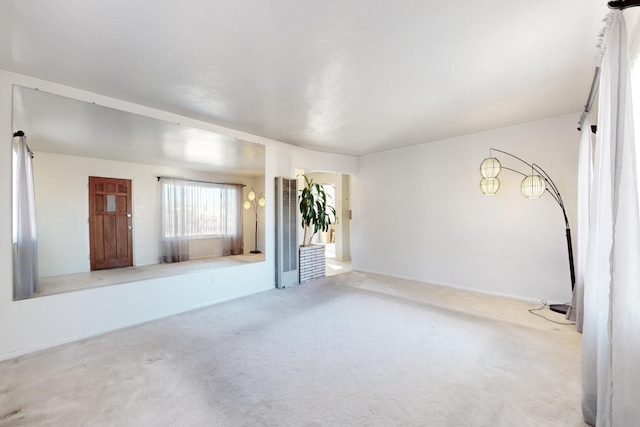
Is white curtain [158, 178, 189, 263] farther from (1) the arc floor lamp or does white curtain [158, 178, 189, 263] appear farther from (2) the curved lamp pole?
(1) the arc floor lamp

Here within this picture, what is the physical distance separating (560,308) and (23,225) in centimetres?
654

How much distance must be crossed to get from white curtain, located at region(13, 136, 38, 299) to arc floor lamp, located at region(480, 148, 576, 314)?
565 cm

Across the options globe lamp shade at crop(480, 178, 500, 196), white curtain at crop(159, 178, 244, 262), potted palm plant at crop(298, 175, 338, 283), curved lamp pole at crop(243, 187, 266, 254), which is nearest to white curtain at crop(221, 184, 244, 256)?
white curtain at crop(159, 178, 244, 262)

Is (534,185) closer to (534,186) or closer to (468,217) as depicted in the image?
(534,186)

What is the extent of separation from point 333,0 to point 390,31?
0.53 metres

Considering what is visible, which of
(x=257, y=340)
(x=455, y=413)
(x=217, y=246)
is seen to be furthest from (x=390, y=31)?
(x=217, y=246)

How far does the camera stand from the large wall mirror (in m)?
2.94

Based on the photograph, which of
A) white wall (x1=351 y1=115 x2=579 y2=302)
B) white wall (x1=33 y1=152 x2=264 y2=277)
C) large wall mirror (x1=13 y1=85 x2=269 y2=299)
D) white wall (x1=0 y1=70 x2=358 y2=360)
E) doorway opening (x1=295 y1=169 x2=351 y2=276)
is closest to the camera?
white wall (x1=0 y1=70 x2=358 y2=360)

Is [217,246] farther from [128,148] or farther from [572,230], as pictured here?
[572,230]

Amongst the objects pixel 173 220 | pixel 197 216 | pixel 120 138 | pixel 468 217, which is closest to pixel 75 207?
pixel 120 138

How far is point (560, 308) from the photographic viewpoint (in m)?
3.53

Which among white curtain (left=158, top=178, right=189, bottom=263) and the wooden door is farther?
white curtain (left=158, top=178, right=189, bottom=263)

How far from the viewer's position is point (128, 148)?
3.99 meters

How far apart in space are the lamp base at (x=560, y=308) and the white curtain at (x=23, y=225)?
620cm
